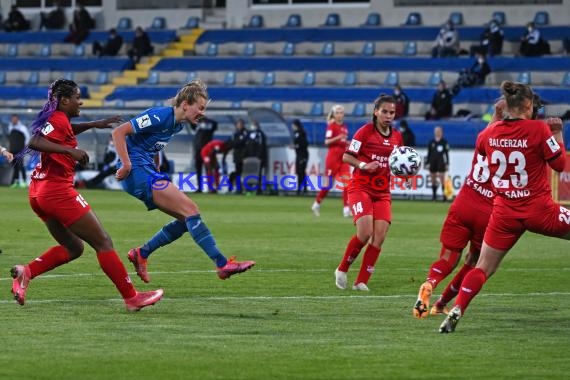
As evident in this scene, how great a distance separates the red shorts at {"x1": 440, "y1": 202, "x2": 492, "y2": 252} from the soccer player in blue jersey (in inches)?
80.8

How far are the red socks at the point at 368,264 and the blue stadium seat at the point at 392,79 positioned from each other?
29.1m

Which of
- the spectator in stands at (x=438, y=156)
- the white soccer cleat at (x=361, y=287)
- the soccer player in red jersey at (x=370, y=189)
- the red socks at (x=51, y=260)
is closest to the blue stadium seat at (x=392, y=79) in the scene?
the spectator in stands at (x=438, y=156)

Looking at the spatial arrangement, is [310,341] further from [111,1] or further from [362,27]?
[111,1]

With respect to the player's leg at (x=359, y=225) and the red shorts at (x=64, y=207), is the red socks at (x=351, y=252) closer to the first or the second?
the player's leg at (x=359, y=225)

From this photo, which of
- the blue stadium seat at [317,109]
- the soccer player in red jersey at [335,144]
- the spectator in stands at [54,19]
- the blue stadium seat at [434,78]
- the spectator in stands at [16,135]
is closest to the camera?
the soccer player in red jersey at [335,144]

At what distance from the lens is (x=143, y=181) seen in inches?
503

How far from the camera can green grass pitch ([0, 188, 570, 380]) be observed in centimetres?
910

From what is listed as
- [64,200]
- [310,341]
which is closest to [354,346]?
[310,341]

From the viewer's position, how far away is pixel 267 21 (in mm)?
49844

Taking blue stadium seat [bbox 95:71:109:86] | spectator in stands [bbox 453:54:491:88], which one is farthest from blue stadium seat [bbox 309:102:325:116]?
blue stadium seat [bbox 95:71:109:86]

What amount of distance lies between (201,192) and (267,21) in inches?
443

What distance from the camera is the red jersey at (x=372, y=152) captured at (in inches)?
579

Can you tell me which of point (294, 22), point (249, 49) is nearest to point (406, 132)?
point (249, 49)

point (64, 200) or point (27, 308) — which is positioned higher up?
point (64, 200)
